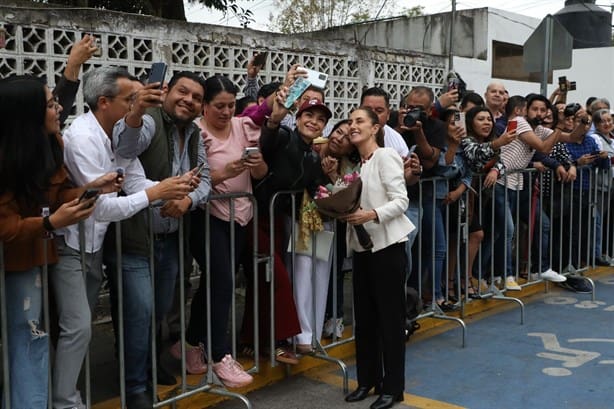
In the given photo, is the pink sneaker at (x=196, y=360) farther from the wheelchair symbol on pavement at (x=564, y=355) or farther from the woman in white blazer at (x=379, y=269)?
the wheelchair symbol on pavement at (x=564, y=355)

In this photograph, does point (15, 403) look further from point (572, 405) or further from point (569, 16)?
point (569, 16)

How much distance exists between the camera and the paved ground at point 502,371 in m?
4.30

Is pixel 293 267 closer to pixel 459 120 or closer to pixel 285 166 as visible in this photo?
pixel 285 166

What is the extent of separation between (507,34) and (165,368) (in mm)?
10909

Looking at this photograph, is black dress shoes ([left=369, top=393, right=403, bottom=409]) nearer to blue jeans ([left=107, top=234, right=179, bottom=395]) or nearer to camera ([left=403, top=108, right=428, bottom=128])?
blue jeans ([left=107, top=234, right=179, bottom=395])

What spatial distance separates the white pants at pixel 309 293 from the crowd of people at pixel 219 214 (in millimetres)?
10

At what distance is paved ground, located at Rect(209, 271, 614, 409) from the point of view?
4305 mm

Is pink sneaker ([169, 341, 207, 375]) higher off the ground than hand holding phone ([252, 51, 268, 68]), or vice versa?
hand holding phone ([252, 51, 268, 68])

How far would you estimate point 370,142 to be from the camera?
4.35 meters

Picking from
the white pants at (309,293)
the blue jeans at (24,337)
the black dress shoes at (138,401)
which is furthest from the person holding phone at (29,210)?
the white pants at (309,293)

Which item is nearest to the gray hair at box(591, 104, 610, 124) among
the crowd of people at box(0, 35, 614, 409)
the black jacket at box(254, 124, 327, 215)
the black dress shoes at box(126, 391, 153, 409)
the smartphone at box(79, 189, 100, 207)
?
the crowd of people at box(0, 35, 614, 409)

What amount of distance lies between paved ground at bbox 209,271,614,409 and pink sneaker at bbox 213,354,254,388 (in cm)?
18

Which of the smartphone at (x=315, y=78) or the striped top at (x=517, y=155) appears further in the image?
the striped top at (x=517, y=155)

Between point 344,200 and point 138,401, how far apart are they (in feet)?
5.19
